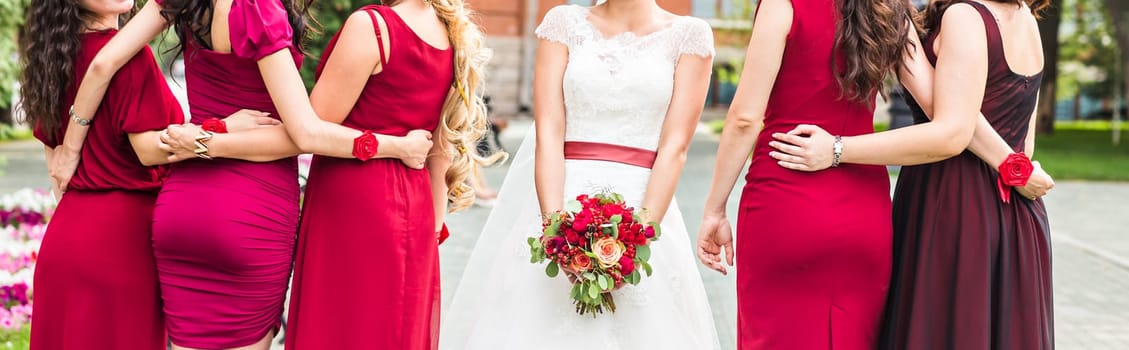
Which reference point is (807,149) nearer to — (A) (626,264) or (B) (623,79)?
(A) (626,264)

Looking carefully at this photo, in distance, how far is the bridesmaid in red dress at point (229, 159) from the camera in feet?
11.3

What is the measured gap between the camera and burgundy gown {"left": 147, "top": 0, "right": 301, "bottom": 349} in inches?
A: 136

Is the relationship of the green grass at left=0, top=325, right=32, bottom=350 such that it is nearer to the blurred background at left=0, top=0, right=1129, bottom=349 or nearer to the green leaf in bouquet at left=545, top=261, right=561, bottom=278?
the blurred background at left=0, top=0, right=1129, bottom=349

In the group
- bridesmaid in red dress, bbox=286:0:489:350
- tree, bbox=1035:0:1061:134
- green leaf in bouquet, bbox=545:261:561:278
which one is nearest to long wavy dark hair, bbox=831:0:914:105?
green leaf in bouquet, bbox=545:261:561:278

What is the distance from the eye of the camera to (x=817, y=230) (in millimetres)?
3598

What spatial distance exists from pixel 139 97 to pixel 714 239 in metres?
2.03

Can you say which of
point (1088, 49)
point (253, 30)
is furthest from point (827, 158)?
point (1088, 49)

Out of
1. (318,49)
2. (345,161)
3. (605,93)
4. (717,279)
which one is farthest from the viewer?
(318,49)

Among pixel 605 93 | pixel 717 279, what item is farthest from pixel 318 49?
pixel 605 93

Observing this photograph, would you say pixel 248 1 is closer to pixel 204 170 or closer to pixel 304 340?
pixel 204 170

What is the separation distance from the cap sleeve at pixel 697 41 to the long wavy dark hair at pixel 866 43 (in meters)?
0.71

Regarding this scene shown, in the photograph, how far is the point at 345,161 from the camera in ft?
11.9

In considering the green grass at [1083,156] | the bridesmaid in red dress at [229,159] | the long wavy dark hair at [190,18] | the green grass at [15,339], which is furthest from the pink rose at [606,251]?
the green grass at [1083,156]

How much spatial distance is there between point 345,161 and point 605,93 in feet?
3.69
